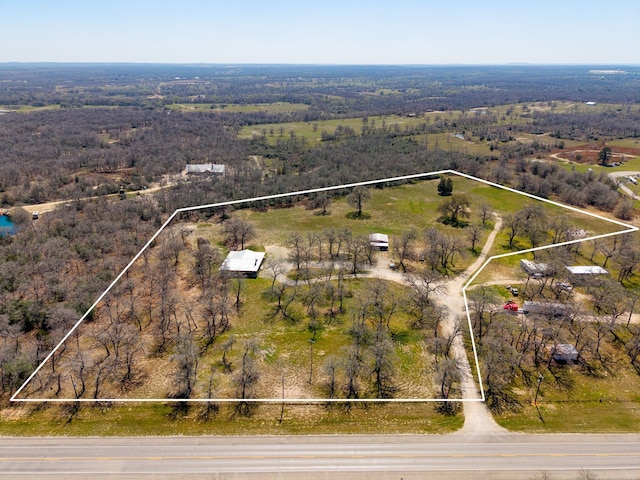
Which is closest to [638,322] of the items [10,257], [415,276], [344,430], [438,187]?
[415,276]

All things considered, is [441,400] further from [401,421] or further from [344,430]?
[344,430]

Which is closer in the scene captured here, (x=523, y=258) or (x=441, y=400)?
(x=441, y=400)

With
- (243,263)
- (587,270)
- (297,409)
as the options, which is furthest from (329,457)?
(587,270)

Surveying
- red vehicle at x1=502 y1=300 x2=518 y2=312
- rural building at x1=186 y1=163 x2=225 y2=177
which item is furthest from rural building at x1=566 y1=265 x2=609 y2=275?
rural building at x1=186 y1=163 x2=225 y2=177

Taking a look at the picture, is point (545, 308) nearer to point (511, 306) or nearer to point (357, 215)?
point (511, 306)

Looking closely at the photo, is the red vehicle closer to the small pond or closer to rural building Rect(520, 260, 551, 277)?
rural building Rect(520, 260, 551, 277)
